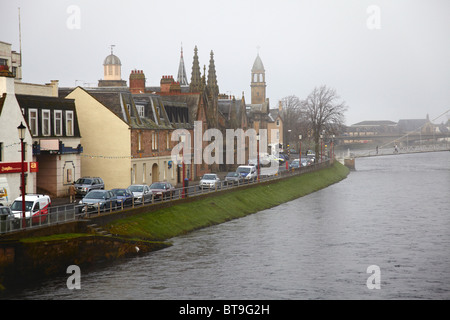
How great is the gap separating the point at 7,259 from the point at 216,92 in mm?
72729

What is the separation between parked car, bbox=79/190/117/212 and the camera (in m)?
47.4

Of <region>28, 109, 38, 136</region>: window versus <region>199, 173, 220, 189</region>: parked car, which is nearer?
<region>28, 109, 38, 136</region>: window

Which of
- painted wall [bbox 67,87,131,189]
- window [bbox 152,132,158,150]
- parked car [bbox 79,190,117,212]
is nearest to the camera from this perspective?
parked car [bbox 79,190,117,212]

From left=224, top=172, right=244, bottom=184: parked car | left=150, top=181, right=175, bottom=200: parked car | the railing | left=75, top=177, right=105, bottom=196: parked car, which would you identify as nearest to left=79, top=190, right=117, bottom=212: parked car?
the railing

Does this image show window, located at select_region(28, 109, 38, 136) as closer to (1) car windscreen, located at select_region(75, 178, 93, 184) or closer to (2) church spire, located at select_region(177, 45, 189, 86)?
(1) car windscreen, located at select_region(75, 178, 93, 184)

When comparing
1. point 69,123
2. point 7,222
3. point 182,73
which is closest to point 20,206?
point 7,222

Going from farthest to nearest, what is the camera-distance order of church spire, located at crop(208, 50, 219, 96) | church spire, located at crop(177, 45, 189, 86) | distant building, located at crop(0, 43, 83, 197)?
1. church spire, located at crop(177, 45, 189, 86)
2. church spire, located at crop(208, 50, 219, 96)
3. distant building, located at crop(0, 43, 83, 197)

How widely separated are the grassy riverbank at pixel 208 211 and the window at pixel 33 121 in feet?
41.3

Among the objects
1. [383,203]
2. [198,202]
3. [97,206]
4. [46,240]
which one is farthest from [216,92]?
[46,240]

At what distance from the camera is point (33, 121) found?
5741cm

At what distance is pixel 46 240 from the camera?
38.3 meters

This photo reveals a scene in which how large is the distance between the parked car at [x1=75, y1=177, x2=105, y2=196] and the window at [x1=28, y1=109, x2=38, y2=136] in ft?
19.0

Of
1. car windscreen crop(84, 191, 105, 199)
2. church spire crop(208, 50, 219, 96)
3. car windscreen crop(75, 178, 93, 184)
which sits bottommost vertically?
car windscreen crop(84, 191, 105, 199)

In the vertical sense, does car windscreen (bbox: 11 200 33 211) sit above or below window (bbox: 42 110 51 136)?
below
